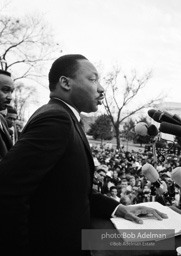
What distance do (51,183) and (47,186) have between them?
2 cm

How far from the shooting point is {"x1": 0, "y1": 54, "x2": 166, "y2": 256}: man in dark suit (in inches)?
42.6

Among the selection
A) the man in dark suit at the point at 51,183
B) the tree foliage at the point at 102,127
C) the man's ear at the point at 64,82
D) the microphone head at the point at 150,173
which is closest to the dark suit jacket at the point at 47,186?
the man in dark suit at the point at 51,183

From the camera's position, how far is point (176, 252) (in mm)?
1165

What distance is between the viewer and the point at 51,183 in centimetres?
120

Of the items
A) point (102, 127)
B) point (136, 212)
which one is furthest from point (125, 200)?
point (102, 127)

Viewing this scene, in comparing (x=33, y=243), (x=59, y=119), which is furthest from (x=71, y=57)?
(x=33, y=243)

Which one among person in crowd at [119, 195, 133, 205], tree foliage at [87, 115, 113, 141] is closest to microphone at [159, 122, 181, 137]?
person in crowd at [119, 195, 133, 205]

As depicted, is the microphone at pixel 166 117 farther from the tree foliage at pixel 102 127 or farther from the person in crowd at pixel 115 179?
the tree foliage at pixel 102 127

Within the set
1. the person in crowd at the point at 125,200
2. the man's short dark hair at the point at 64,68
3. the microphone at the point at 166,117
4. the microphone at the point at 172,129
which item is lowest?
the person in crowd at the point at 125,200

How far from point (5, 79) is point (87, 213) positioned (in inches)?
65.8

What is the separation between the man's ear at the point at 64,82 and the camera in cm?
149

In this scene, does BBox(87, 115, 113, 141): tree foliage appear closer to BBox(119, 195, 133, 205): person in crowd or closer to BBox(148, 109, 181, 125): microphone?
BBox(119, 195, 133, 205): person in crowd

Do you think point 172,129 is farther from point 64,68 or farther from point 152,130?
point 152,130

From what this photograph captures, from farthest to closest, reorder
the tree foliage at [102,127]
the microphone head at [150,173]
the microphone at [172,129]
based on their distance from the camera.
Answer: the tree foliage at [102,127] < the microphone head at [150,173] < the microphone at [172,129]
